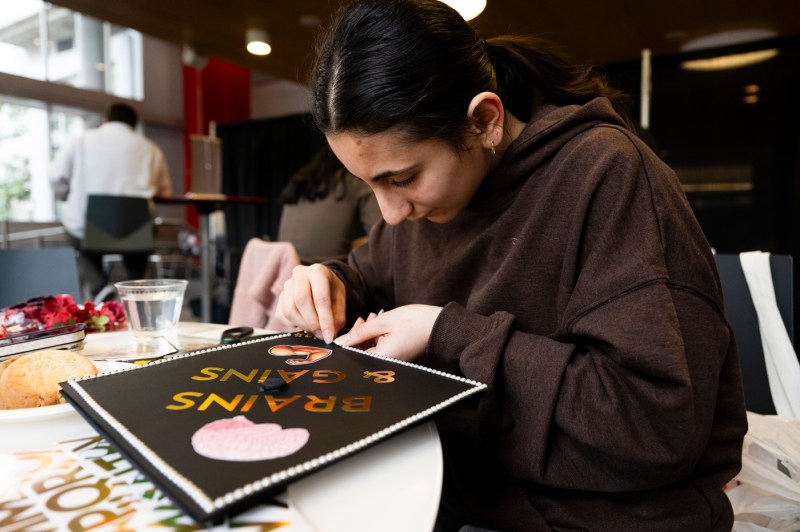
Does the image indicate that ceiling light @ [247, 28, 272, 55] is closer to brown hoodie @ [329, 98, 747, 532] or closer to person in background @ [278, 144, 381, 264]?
person in background @ [278, 144, 381, 264]

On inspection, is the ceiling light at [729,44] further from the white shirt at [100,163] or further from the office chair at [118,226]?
the white shirt at [100,163]

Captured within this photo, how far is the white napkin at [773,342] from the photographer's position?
96cm

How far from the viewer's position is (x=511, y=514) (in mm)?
597

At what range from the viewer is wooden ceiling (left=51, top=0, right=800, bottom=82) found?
9.16ft

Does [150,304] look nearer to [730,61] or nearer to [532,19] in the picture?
[532,19]

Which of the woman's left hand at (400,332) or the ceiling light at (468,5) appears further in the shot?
the ceiling light at (468,5)

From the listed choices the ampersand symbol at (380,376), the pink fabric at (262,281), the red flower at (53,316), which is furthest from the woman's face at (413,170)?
the pink fabric at (262,281)

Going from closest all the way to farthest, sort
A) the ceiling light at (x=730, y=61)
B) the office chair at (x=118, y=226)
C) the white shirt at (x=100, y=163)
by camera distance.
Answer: the office chair at (x=118, y=226), the white shirt at (x=100, y=163), the ceiling light at (x=730, y=61)

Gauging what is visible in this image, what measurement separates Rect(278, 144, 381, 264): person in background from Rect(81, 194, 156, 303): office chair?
4.06ft

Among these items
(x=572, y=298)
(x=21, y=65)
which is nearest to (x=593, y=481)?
(x=572, y=298)

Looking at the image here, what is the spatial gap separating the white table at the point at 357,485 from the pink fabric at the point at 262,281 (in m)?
1.22

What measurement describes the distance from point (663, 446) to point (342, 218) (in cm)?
172

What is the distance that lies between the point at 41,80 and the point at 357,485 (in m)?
7.05

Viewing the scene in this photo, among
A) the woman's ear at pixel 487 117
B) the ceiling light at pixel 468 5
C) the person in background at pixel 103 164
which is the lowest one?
the woman's ear at pixel 487 117
